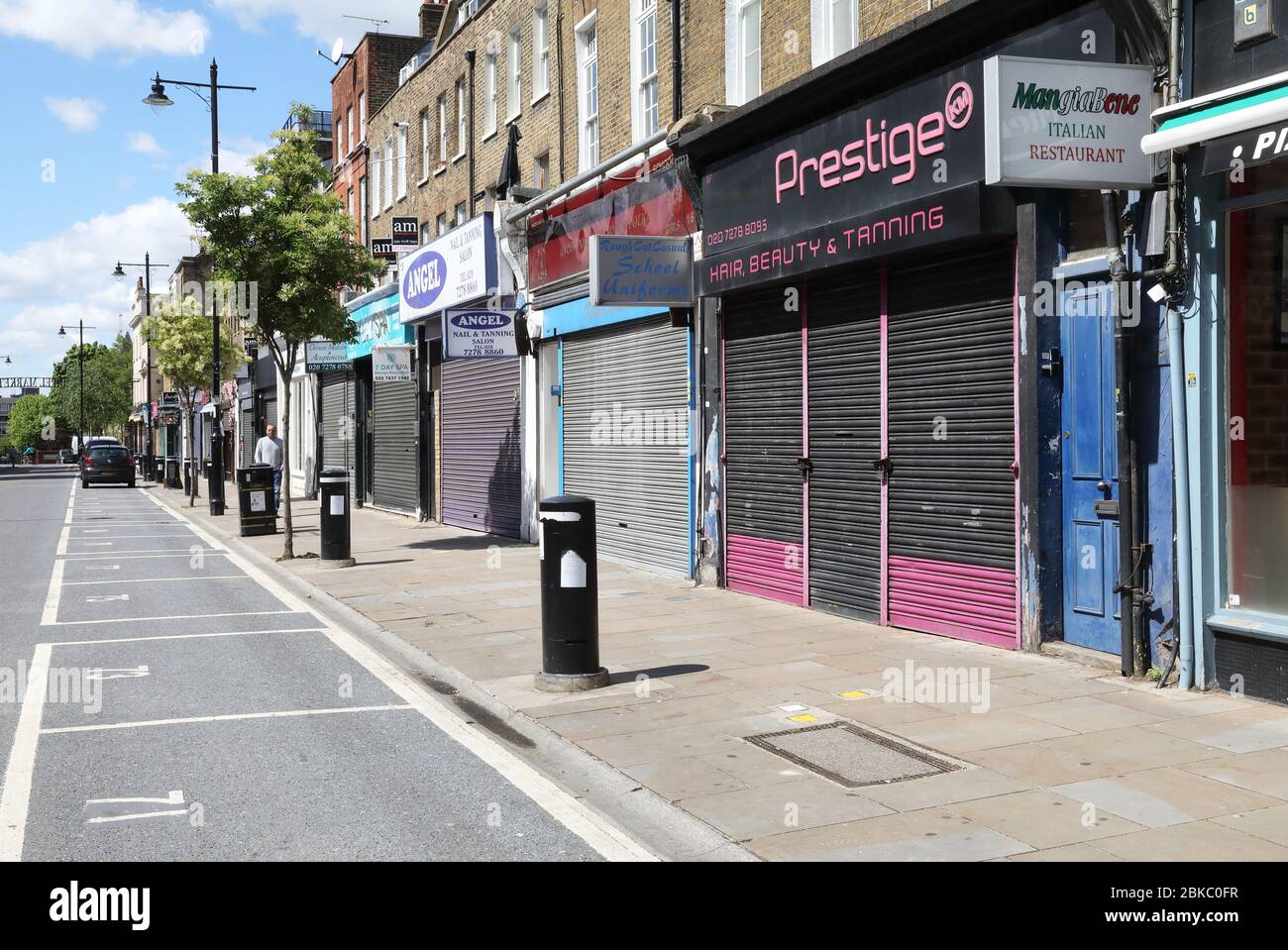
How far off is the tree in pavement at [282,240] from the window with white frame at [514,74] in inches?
172

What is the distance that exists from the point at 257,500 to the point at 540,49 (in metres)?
9.42

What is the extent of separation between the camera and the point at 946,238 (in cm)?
946

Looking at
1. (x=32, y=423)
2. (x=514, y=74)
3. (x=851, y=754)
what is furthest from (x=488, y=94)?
(x=32, y=423)

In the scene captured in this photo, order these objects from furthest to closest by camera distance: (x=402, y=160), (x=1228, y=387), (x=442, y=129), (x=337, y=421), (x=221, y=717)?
(x=337, y=421), (x=402, y=160), (x=442, y=129), (x=221, y=717), (x=1228, y=387)

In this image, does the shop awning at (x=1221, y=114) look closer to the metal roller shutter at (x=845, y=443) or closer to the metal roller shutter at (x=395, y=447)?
the metal roller shutter at (x=845, y=443)

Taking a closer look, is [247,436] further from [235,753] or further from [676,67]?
[235,753]

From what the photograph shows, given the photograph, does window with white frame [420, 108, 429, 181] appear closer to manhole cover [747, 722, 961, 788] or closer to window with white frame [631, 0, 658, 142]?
window with white frame [631, 0, 658, 142]

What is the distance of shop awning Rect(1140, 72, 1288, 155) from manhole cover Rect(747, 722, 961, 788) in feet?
12.7

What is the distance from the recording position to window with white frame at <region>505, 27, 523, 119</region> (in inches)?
839

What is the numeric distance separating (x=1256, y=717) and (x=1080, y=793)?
6.57 feet

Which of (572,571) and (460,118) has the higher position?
(460,118)

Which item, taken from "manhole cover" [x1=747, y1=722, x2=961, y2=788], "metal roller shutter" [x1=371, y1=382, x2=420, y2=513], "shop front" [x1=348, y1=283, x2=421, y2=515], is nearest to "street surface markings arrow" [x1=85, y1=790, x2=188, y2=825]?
"manhole cover" [x1=747, y1=722, x2=961, y2=788]

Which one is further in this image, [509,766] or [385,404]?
[385,404]

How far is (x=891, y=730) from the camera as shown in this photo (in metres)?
7.02
